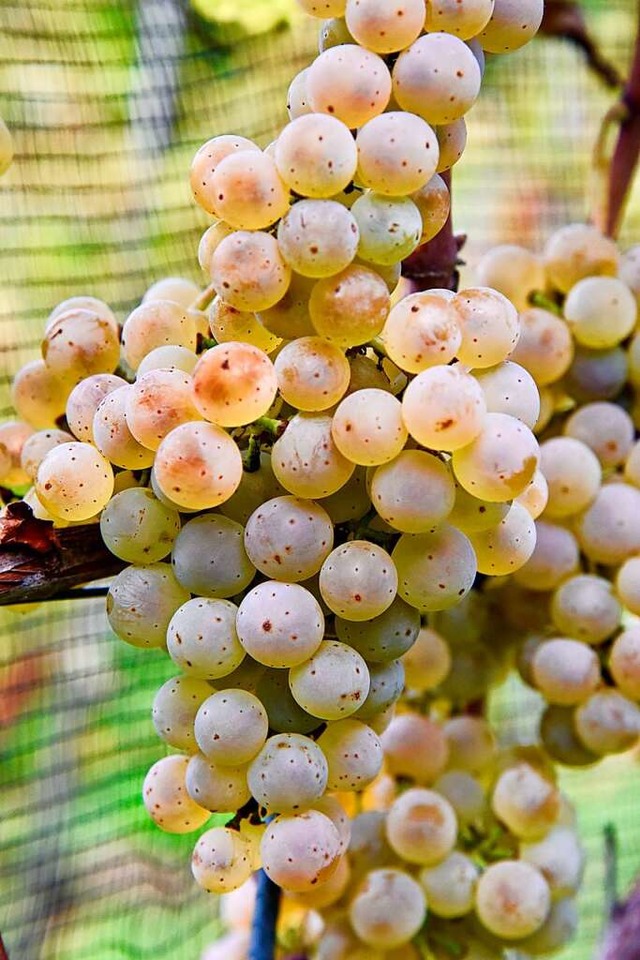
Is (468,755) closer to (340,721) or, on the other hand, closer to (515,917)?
(515,917)

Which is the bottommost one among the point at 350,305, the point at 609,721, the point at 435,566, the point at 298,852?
the point at 609,721

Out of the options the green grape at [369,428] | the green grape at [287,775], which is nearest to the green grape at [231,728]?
the green grape at [287,775]

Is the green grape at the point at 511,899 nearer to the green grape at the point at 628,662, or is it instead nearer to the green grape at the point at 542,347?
the green grape at the point at 628,662

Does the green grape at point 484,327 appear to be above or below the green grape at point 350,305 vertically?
below

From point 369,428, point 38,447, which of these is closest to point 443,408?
point 369,428

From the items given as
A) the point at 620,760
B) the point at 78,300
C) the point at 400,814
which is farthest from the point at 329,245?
the point at 620,760

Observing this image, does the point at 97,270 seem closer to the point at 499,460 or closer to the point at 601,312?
the point at 601,312
